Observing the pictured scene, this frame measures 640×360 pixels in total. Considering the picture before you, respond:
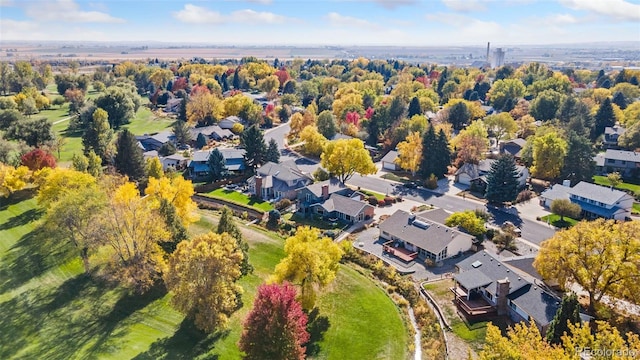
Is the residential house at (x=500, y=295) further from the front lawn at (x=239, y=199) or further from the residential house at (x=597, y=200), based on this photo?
the front lawn at (x=239, y=199)

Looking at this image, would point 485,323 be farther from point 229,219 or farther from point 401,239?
point 229,219

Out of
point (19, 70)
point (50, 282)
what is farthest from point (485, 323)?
point (19, 70)

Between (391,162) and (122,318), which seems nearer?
(122,318)

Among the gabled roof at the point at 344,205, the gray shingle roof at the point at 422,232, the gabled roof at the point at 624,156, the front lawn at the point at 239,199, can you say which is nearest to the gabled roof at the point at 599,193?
the gabled roof at the point at 624,156

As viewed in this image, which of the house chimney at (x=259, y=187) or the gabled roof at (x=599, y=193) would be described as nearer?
the gabled roof at (x=599, y=193)

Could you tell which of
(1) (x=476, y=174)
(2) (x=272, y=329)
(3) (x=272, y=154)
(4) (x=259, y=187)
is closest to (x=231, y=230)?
(2) (x=272, y=329)

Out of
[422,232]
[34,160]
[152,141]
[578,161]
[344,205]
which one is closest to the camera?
[422,232]

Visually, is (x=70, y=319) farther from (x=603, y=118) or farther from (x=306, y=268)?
(x=603, y=118)
